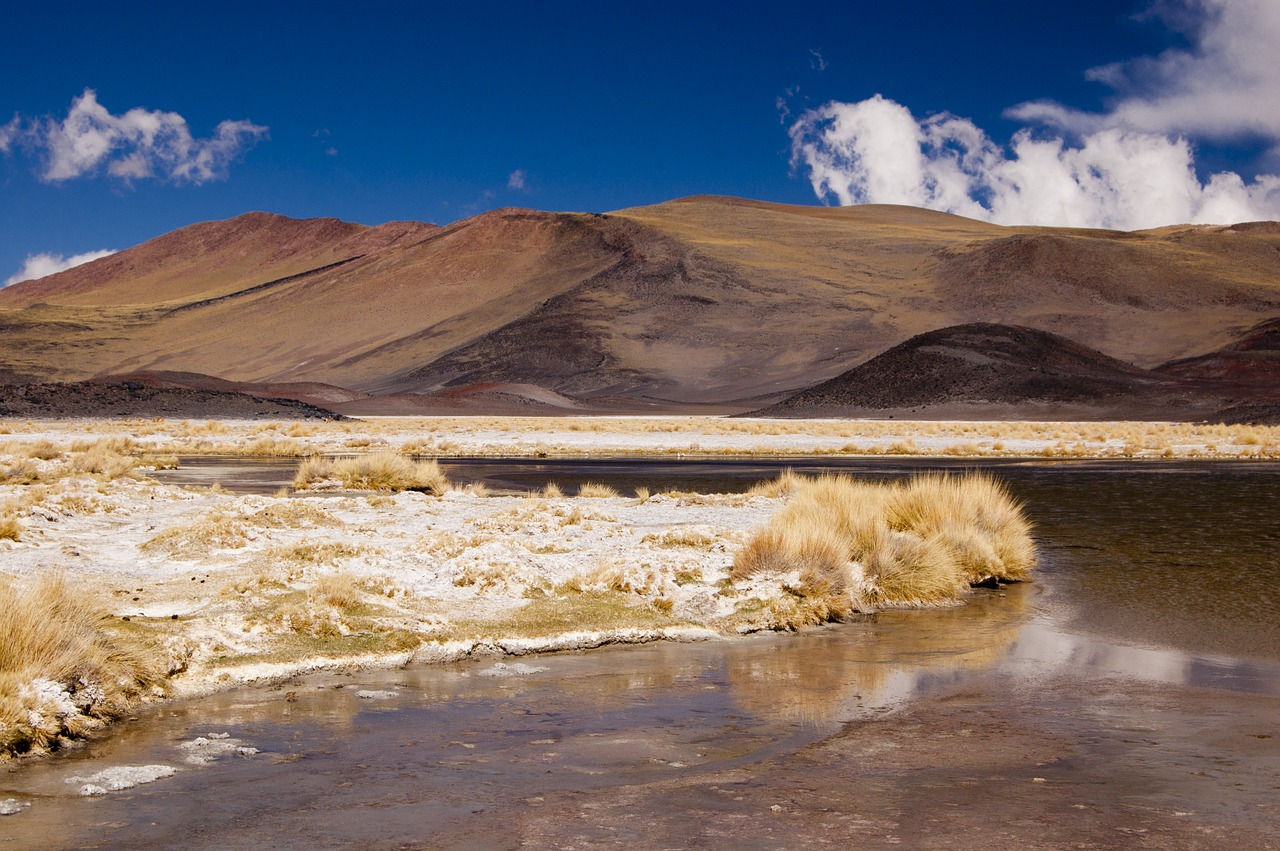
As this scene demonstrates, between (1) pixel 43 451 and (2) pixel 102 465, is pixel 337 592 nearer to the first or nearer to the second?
(2) pixel 102 465

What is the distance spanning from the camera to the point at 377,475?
2312 cm

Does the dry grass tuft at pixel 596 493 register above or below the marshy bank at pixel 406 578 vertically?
above

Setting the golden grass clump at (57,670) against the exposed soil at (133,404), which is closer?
the golden grass clump at (57,670)

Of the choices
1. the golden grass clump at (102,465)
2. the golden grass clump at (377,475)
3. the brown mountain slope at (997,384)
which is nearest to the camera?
the golden grass clump at (102,465)

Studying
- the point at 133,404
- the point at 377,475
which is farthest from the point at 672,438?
the point at 133,404

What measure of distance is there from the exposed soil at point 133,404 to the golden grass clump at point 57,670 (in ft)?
191

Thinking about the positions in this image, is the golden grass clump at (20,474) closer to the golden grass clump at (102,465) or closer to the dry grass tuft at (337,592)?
the golden grass clump at (102,465)

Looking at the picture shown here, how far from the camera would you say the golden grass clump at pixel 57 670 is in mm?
6820

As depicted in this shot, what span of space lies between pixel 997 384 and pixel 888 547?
71.1 metres

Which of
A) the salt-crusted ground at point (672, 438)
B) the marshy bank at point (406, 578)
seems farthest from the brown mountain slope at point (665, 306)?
the marshy bank at point (406, 578)

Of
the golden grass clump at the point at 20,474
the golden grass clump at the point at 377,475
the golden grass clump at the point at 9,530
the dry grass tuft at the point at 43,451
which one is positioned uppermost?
the dry grass tuft at the point at 43,451

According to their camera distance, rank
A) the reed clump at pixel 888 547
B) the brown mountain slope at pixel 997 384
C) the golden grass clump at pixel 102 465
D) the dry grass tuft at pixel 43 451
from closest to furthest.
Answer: the reed clump at pixel 888 547
the golden grass clump at pixel 102 465
the dry grass tuft at pixel 43 451
the brown mountain slope at pixel 997 384

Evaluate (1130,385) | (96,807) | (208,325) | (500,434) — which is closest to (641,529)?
(96,807)

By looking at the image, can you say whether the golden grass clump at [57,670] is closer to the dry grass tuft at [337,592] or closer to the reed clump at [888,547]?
the dry grass tuft at [337,592]
